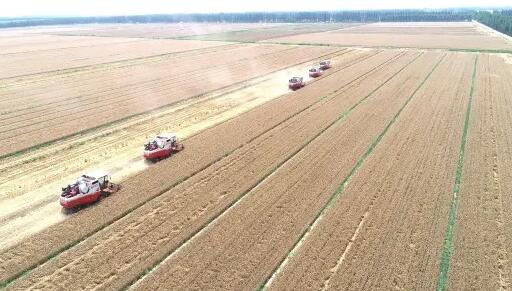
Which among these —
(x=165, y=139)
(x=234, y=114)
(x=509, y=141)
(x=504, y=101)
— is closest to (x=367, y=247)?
(x=165, y=139)

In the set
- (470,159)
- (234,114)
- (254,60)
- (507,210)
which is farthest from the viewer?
(254,60)

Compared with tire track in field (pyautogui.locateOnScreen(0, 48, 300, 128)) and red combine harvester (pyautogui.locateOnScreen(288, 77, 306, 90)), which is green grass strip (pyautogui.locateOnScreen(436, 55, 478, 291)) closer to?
red combine harvester (pyautogui.locateOnScreen(288, 77, 306, 90))

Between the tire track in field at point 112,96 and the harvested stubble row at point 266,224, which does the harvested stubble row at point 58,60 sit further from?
the harvested stubble row at point 266,224

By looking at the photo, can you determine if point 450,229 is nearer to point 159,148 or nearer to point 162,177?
point 162,177

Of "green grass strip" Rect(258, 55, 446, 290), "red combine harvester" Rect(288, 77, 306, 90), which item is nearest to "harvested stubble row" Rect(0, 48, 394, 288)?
"red combine harvester" Rect(288, 77, 306, 90)

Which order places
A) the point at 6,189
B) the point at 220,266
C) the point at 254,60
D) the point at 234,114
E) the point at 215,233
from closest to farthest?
1. the point at 220,266
2. the point at 215,233
3. the point at 6,189
4. the point at 234,114
5. the point at 254,60

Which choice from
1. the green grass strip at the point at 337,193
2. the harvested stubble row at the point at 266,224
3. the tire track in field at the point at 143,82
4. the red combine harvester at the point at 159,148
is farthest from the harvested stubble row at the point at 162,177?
the tire track in field at the point at 143,82

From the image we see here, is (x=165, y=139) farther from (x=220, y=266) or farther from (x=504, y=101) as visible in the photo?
(x=504, y=101)

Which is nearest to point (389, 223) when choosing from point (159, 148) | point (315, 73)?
point (159, 148)
